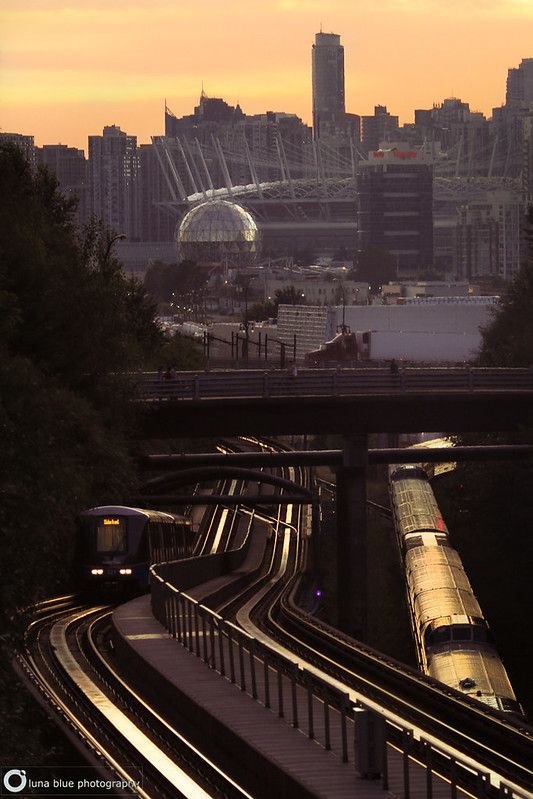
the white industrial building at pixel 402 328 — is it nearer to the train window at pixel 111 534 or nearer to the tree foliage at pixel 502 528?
the tree foliage at pixel 502 528

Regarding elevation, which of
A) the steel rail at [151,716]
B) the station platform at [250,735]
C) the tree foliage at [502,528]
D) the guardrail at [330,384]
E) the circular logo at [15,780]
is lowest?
the tree foliage at [502,528]

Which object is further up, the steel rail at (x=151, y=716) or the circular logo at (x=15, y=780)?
the circular logo at (x=15, y=780)

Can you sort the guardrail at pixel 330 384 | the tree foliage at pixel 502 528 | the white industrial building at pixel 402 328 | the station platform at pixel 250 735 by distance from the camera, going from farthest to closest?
the white industrial building at pixel 402 328 < the guardrail at pixel 330 384 < the tree foliage at pixel 502 528 < the station platform at pixel 250 735

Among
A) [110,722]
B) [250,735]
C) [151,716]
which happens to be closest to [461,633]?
[151,716]

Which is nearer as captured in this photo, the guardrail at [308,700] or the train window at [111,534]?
the guardrail at [308,700]

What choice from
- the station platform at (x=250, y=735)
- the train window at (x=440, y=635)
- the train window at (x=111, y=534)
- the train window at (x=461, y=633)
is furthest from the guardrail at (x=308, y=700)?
the train window at (x=461, y=633)

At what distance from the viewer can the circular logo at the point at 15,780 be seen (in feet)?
56.3

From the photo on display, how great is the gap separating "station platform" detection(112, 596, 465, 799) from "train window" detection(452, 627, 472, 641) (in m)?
9.56

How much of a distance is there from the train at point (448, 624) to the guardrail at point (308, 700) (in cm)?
512

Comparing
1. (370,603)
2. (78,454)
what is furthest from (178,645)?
(370,603)

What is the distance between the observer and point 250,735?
834 inches

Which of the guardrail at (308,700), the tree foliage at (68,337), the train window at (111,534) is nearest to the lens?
the guardrail at (308,700)

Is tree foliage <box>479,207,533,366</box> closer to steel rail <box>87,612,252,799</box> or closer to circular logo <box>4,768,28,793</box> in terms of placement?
steel rail <box>87,612,252,799</box>

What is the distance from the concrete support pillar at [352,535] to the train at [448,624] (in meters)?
1.41
